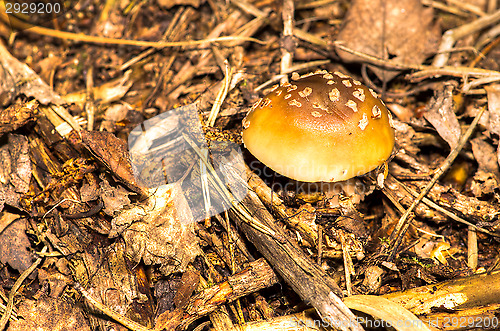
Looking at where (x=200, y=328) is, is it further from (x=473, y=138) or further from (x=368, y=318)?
(x=473, y=138)

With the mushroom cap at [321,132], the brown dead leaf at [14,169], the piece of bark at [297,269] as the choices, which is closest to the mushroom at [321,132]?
the mushroom cap at [321,132]

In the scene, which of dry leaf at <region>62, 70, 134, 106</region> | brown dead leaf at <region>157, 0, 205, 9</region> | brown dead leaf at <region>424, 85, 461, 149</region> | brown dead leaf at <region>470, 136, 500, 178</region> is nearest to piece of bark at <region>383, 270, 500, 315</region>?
brown dead leaf at <region>470, 136, 500, 178</region>

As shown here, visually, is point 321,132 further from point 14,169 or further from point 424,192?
point 14,169

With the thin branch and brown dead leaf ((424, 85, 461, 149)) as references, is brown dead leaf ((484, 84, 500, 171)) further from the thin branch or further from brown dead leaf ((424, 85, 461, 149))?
brown dead leaf ((424, 85, 461, 149))

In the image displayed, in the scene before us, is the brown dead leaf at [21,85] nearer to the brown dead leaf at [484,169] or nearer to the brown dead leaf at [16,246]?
the brown dead leaf at [16,246]

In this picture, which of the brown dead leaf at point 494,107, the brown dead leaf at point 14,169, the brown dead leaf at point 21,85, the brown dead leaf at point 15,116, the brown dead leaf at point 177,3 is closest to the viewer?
the brown dead leaf at point 14,169

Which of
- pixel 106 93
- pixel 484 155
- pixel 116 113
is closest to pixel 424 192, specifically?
pixel 484 155

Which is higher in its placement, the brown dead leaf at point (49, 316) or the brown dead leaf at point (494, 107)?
the brown dead leaf at point (494, 107)
